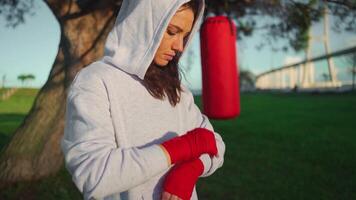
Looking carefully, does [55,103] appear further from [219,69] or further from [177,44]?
[177,44]

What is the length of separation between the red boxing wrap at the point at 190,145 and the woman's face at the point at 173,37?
1.02 feet

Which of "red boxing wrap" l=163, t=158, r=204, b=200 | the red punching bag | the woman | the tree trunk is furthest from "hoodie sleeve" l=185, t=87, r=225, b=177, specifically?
the tree trunk

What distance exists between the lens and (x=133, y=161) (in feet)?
4.22

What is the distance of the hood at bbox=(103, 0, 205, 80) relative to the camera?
4.91ft

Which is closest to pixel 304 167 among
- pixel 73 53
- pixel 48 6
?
pixel 73 53

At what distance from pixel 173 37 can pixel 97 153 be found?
54 cm

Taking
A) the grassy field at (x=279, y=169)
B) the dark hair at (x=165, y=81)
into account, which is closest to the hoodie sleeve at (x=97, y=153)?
the dark hair at (x=165, y=81)

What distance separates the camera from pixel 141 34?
152 cm

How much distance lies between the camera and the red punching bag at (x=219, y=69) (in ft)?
10.5

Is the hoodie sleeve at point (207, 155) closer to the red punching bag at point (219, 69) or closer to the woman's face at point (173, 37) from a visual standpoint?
the woman's face at point (173, 37)

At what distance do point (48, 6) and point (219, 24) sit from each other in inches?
138

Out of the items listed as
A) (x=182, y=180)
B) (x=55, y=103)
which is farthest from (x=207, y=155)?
(x=55, y=103)

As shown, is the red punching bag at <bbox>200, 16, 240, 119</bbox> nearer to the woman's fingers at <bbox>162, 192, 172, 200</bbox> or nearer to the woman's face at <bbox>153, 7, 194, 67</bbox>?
the woman's face at <bbox>153, 7, 194, 67</bbox>

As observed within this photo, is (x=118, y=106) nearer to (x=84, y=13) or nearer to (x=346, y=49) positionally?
(x=84, y=13)
